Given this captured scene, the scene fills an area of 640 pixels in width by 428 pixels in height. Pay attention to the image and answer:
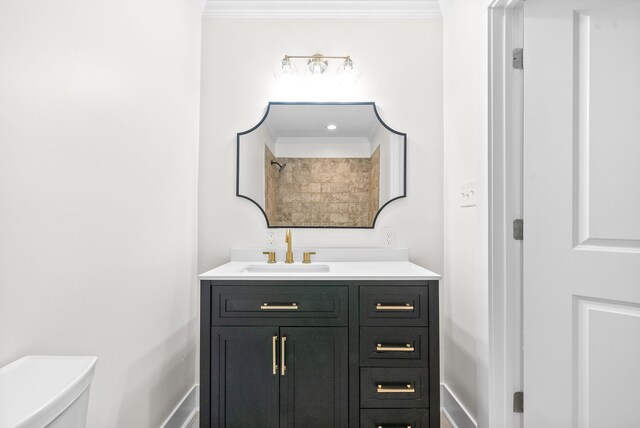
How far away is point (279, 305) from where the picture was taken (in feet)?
4.96

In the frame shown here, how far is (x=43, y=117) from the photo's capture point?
0.91 meters

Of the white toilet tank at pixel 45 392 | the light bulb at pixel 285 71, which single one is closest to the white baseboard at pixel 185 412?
the white toilet tank at pixel 45 392

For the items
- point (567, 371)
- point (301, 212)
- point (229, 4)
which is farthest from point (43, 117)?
point (567, 371)

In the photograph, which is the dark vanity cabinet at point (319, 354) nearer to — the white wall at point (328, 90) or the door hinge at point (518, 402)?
the door hinge at point (518, 402)

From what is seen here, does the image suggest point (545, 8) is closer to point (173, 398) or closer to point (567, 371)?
point (567, 371)

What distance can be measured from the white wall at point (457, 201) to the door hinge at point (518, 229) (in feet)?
0.62

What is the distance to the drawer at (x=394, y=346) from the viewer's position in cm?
146

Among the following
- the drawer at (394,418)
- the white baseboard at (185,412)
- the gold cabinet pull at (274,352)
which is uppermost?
the gold cabinet pull at (274,352)

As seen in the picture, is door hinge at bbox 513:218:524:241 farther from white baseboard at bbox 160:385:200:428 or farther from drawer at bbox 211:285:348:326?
white baseboard at bbox 160:385:200:428

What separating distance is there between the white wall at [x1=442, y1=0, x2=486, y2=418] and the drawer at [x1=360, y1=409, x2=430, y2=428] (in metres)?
0.32

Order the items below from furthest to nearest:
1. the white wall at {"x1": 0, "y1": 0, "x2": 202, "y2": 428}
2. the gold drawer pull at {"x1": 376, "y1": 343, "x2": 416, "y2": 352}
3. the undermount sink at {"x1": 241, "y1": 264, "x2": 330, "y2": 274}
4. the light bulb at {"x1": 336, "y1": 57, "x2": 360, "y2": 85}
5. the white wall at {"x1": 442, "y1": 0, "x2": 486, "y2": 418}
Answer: the light bulb at {"x1": 336, "y1": 57, "x2": 360, "y2": 85}
the undermount sink at {"x1": 241, "y1": 264, "x2": 330, "y2": 274}
the white wall at {"x1": 442, "y1": 0, "x2": 486, "y2": 418}
the gold drawer pull at {"x1": 376, "y1": 343, "x2": 416, "y2": 352}
the white wall at {"x1": 0, "y1": 0, "x2": 202, "y2": 428}

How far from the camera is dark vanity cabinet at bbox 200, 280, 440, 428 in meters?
1.45

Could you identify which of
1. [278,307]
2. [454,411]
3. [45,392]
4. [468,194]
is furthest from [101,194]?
[454,411]

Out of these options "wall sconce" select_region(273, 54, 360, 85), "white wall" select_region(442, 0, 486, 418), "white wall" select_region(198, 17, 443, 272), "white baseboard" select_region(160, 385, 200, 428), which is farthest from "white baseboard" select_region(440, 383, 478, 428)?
"wall sconce" select_region(273, 54, 360, 85)
